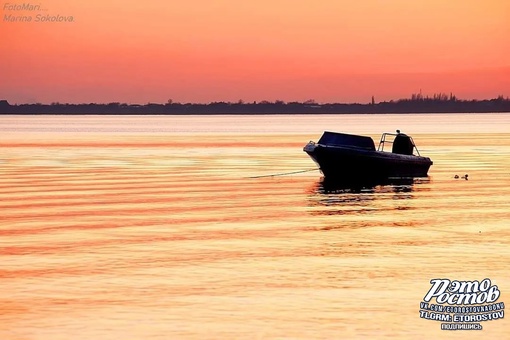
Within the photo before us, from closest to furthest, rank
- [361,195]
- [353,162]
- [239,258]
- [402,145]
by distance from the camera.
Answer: [239,258]
[361,195]
[353,162]
[402,145]

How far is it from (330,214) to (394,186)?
14.6m

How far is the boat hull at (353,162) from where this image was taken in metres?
50.3

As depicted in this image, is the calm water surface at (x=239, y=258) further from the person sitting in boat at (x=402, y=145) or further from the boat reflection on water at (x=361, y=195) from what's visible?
the person sitting in boat at (x=402, y=145)

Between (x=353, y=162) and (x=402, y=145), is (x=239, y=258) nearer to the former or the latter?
(x=353, y=162)

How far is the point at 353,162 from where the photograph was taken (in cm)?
5028

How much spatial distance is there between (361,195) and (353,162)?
279 inches

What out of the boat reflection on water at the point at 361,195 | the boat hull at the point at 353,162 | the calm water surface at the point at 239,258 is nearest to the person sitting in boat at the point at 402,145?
the boat reflection on water at the point at 361,195

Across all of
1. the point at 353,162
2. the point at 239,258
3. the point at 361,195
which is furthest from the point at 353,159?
the point at 239,258

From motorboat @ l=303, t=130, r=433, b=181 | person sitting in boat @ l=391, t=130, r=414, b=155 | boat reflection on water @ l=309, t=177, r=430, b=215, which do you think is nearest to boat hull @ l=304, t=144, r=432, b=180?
motorboat @ l=303, t=130, r=433, b=181

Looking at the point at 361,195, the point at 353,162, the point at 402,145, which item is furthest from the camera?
the point at 402,145

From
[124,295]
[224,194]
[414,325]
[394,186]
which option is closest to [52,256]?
[124,295]

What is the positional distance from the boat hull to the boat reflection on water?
0.43 m

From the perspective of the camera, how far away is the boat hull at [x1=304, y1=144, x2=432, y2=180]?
165ft

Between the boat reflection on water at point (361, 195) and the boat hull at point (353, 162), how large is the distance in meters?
0.43
